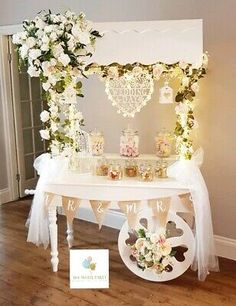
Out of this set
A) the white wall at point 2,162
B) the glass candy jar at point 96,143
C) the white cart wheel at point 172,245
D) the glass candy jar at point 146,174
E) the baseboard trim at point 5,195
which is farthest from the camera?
the baseboard trim at point 5,195

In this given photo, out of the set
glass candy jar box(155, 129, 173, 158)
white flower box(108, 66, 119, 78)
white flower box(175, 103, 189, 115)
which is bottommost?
glass candy jar box(155, 129, 173, 158)

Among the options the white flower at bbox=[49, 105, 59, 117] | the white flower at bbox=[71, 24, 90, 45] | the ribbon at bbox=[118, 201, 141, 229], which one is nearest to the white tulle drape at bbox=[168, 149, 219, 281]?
the ribbon at bbox=[118, 201, 141, 229]

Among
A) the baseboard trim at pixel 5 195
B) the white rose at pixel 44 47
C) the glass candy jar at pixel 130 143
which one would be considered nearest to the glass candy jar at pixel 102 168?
the glass candy jar at pixel 130 143

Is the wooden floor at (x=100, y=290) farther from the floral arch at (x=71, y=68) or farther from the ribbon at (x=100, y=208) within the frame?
the floral arch at (x=71, y=68)

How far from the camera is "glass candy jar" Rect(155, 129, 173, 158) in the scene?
334cm

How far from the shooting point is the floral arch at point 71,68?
289 centimetres

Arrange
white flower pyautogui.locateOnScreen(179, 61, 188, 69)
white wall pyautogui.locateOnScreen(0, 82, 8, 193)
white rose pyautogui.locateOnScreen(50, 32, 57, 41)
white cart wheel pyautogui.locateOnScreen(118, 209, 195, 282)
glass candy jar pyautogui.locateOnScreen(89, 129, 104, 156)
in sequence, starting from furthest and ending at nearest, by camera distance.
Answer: white wall pyautogui.locateOnScreen(0, 82, 8, 193) < glass candy jar pyautogui.locateOnScreen(89, 129, 104, 156) < white cart wheel pyautogui.locateOnScreen(118, 209, 195, 282) < white flower pyautogui.locateOnScreen(179, 61, 188, 69) < white rose pyautogui.locateOnScreen(50, 32, 57, 41)

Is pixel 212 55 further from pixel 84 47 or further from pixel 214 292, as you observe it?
pixel 214 292

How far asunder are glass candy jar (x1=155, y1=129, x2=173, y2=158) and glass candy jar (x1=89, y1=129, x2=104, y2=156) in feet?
1.47

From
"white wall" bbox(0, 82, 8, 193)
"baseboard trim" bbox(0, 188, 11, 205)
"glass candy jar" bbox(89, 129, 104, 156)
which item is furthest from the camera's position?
"baseboard trim" bbox(0, 188, 11, 205)

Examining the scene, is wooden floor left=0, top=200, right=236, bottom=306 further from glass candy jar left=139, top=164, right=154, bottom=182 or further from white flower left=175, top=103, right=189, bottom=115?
white flower left=175, top=103, right=189, bottom=115

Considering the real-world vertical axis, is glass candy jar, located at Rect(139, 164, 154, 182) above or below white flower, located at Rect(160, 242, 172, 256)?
above

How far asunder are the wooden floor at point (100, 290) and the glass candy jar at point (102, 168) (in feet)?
2.44

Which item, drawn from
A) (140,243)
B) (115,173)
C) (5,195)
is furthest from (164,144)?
(5,195)
